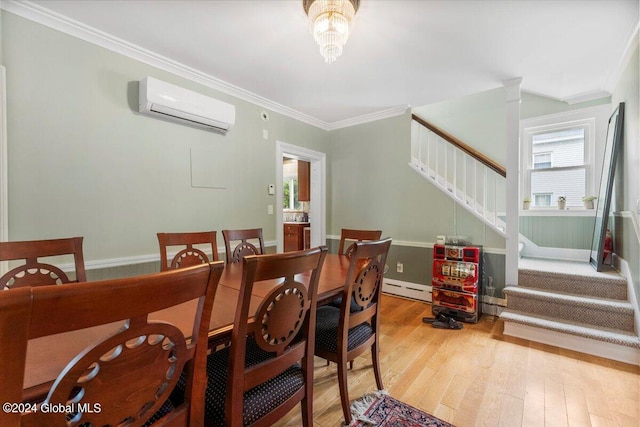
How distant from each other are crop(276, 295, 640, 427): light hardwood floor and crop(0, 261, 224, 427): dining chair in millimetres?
1079

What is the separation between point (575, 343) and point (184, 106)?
3.91 meters

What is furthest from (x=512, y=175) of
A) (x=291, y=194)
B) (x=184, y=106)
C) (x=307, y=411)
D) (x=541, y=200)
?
(x=291, y=194)

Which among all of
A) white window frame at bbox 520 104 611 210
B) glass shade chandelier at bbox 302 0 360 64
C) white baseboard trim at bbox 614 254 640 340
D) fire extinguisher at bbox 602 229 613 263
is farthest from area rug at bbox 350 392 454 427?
white window frame at bbox 520 104 611 210

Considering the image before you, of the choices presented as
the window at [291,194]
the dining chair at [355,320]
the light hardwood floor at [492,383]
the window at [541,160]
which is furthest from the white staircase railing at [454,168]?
the window at [291,194]

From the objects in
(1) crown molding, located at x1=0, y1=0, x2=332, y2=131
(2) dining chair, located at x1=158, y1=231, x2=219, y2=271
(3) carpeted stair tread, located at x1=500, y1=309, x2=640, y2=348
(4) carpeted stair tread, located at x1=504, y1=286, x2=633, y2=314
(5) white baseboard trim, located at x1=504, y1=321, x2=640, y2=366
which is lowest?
(5) white baseboard trim, located at x1=504, y1=321, x2=640, y2=366

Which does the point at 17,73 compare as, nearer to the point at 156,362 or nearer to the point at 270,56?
the point at 270,56

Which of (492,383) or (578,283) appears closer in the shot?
(492,383)

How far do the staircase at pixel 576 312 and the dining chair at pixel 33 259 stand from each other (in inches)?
132

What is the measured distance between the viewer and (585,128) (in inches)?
127

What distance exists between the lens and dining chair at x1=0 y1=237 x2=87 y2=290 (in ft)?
4.26

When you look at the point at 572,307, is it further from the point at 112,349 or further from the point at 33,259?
the point at 33,259

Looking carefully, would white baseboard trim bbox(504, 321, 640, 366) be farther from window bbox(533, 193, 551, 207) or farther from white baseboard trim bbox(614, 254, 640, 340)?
window bbox(533, 193, 551, 207)

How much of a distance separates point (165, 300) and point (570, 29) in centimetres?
301

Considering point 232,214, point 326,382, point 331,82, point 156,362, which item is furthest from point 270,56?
point 326,382
